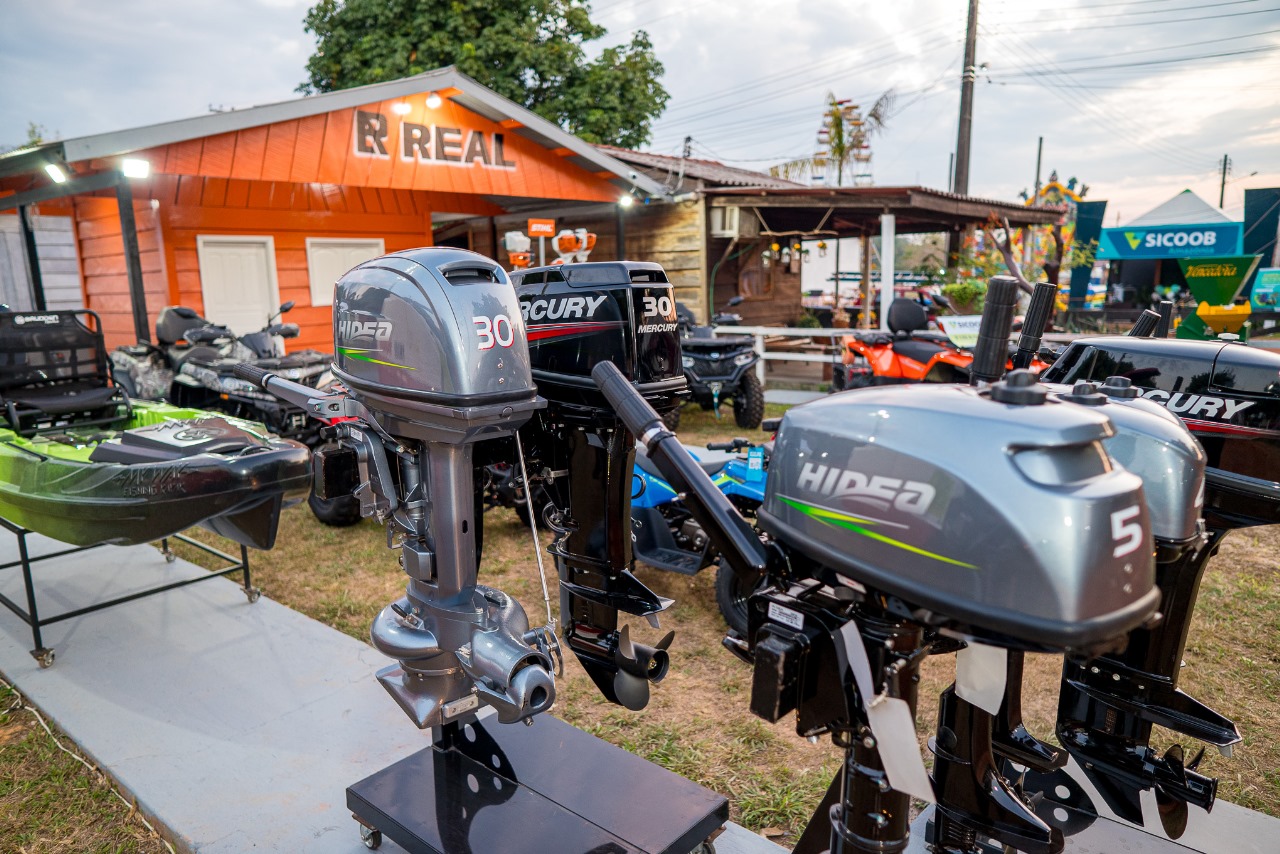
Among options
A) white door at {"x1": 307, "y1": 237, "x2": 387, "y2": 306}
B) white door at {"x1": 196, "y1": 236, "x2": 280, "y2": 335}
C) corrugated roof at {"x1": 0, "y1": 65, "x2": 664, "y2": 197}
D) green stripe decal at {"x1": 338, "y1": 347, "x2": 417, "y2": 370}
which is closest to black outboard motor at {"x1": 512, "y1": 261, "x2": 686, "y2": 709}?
green stripe decal at {"x1": 338, "y1": 347, "x2": 417, "y2": 370}

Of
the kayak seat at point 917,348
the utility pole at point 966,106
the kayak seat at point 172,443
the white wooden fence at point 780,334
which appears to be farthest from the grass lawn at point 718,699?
the utility pole at point 966,106

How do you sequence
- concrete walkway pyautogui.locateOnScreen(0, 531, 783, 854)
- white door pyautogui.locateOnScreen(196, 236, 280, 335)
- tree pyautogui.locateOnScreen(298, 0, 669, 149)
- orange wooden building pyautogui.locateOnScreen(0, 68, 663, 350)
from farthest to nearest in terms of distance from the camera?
1. tree pyautogui.locateOnScreen(298, 0, 669, 149)
2. white door pyautogui.locateOnScreen(196, 236, 280, 335)
3. orange wooden building pyautogui.locateOnScreen(0, 68, 663, 350)
4. concrete walkway pyautogui.locateOnScreen(0, 531, 783, 854)

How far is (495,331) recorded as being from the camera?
1719 mm

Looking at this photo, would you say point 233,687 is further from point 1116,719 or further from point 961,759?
point 1116,719

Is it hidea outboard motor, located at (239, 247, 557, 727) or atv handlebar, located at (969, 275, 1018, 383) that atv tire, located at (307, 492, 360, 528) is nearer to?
hidea outboard motor, located at (239, 247, 557, 727)

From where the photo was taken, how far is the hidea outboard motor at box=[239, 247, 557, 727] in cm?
167

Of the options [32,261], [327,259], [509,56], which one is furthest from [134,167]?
[509,56]

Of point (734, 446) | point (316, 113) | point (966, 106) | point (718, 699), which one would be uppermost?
point (966, 106)

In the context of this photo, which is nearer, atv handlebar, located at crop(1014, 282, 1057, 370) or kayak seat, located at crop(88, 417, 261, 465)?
atv handlebar, located at crop(1014, 282, 1057, 370)

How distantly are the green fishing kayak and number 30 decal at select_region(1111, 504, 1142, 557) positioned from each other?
2.83m

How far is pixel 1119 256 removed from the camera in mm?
16453

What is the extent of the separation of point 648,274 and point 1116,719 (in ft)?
5.10

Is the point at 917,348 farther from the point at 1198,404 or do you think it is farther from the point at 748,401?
the point at 1198,404

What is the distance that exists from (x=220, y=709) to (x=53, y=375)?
111 inches
